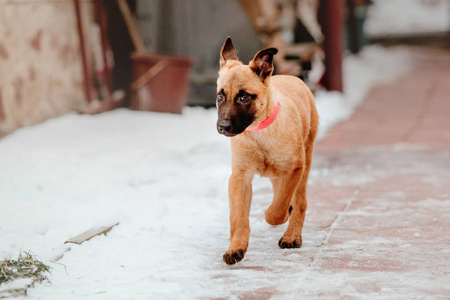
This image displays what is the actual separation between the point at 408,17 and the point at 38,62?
23.7 meters

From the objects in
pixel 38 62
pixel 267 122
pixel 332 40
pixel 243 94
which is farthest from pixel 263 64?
pixel 332 40

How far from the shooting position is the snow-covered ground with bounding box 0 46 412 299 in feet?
12.6

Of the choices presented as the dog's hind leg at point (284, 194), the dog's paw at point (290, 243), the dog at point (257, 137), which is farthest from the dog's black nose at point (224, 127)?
the dog's paw at point (290, 243)

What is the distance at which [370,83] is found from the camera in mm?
15016

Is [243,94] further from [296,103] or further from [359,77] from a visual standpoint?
[359,77]

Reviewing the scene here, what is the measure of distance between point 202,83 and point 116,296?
7.67 meters

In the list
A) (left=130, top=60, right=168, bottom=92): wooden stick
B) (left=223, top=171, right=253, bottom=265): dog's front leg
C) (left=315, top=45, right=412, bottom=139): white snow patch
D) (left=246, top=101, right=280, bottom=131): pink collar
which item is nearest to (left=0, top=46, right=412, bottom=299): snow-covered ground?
(left=223, top=171, right=253, bottom=265): dog's front leg

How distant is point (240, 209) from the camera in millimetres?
4188

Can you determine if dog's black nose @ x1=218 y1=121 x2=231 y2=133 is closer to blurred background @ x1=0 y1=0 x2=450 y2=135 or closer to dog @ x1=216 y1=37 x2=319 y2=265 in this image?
dog @ x1=216 y1=37 x2=319 y2=265

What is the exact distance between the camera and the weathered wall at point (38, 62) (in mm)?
7867

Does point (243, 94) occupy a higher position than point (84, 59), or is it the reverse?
point (243, 94)

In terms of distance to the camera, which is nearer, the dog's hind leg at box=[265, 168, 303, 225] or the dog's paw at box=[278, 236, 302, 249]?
the dog's hind leg at box=[265, 168, 303, 225]

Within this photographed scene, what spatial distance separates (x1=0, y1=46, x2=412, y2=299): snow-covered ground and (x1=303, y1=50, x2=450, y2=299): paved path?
370 millimetres

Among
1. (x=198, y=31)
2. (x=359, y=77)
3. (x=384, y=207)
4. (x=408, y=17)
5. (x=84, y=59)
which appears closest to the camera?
(x=384, y=207)
